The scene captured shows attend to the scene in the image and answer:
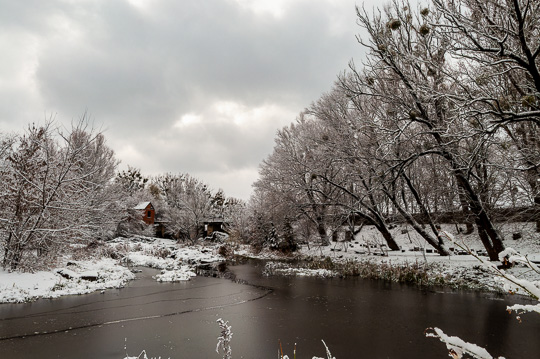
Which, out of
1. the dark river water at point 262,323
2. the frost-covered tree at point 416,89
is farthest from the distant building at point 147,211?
the frost-covered tree at point 416,89

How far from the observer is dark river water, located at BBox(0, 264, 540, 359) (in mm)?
6332

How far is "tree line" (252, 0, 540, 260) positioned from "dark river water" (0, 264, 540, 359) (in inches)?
154

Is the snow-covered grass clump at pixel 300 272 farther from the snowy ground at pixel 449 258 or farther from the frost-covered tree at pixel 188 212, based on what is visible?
the frost-covered tree at pixel 188 212

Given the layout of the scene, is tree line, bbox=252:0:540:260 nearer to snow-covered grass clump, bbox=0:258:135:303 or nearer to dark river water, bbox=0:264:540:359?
dark river water, bbox=0:264:540:359

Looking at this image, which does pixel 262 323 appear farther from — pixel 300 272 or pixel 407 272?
pixel 300 272

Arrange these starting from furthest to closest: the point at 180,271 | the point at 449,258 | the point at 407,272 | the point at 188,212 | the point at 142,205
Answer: the point at 142,205, the point at 188,212, the point at 180,271, the point at 449,258, the point at 407,272

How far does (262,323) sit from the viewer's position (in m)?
8.23

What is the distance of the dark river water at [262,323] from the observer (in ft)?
20.8

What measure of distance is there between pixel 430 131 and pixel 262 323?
276 inches

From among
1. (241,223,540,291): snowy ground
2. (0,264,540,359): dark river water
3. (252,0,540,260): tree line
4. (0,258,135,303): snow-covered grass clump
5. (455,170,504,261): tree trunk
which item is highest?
(252,0,540,260): tree line

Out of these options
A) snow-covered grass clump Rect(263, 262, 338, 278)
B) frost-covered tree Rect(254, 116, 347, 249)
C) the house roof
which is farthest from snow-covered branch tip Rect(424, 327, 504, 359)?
the house roof

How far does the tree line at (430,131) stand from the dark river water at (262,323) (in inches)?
154

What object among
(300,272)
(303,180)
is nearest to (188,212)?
(303,180)

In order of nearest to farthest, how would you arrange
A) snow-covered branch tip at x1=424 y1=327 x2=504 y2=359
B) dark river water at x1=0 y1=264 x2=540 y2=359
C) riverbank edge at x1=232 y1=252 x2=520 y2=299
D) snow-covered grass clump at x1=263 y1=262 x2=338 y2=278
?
1. snow-covered branch tip at x1=424 y1=327 x2=504 y2=359
2. dark river water at x1=0 y1=264 x2=540 y2=359
3. riverbank edge at x1=232 y1=252 x2=520 y2=299
4. snow-covered grass clump at x1=263 y1=262 x2=338 y2=278
